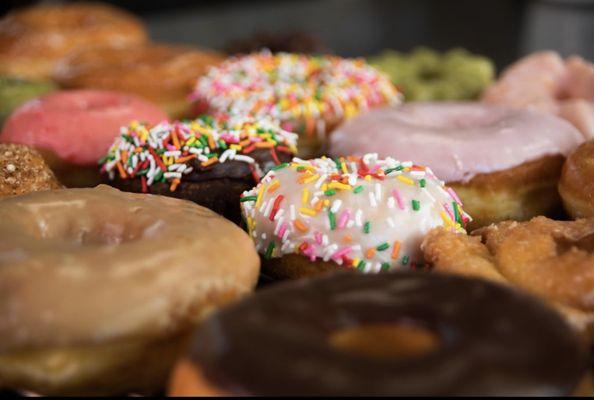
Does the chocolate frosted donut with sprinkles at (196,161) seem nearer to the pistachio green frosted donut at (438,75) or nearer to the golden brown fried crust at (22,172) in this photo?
the golden brown fried crust at (22,172)

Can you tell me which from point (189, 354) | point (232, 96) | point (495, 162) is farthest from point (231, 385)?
point (232, 96)

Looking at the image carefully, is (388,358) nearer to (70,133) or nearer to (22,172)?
(22,172)

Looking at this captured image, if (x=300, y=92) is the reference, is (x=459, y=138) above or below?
above

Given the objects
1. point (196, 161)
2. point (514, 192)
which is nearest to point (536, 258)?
point (514, 192)

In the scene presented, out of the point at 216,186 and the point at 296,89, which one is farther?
the point at 296,89

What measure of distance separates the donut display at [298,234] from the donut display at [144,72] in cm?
1

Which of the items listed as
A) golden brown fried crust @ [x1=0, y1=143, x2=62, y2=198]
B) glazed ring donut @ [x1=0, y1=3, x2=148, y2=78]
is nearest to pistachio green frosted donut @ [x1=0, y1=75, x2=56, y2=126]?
glazed ring donut @ [x1=0, y1=3, x2=148, y2=78]

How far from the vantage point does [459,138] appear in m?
2.00

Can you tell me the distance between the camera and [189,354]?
107cm

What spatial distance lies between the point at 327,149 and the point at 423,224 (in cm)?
77

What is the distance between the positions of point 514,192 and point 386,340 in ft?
3.49

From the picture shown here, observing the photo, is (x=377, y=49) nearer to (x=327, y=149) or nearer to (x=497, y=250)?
(x=327, y=149)

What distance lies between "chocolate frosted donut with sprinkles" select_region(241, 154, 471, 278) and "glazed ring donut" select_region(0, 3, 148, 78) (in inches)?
90.5

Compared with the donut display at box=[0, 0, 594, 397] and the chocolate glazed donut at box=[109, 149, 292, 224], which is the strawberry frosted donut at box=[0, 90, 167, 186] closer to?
the donut display at box=[0, 0, 594, 397]
